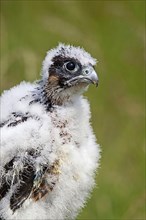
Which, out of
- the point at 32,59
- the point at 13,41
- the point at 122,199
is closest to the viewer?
the point at 122,199

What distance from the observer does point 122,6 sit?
929 centimetres

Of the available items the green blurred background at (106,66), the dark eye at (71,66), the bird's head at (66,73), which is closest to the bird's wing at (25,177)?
the bird's head at (66,73)

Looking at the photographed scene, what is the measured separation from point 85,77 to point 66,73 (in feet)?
0.34

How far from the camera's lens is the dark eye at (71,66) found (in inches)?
233

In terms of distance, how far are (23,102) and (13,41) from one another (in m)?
3.68

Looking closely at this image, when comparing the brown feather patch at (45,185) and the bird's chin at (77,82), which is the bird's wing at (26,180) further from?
the bird's chin at (77,82)

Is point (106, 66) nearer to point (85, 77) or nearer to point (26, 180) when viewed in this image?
point (85, 77)

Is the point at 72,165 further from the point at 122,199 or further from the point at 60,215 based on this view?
the point at 122,199

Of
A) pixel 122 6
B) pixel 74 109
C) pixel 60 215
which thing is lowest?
pixel 60 215

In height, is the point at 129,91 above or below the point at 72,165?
above

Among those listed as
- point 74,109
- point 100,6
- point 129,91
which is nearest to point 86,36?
point 129,91

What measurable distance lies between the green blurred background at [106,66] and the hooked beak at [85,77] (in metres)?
1.43

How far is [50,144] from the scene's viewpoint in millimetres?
5750

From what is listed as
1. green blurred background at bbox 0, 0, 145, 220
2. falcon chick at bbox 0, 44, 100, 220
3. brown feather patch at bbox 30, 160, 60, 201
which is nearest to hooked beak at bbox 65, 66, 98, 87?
falcon chick at bbox 0, 44, 100, 220
